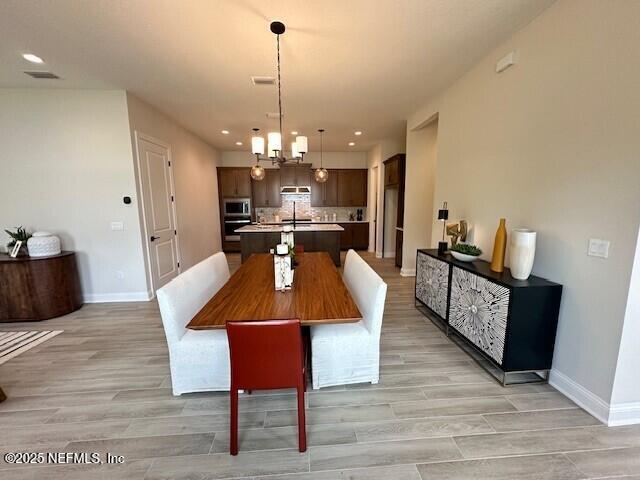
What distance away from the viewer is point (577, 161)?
1798 mm

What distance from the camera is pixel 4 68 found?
277cm

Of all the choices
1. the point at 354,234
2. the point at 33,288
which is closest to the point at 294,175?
the point at 354,234

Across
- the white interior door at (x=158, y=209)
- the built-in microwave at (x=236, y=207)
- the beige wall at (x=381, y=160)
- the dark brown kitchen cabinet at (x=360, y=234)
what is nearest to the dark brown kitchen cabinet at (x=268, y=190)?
the built-in microwave at (x=236, y=207)

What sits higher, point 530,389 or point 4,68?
point 4,68

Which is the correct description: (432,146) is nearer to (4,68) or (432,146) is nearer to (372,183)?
(372,183)

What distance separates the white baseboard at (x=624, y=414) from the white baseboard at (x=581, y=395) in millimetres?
26

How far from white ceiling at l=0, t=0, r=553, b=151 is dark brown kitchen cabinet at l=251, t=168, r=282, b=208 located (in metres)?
3.48

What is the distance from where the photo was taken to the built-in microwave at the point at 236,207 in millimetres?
7266

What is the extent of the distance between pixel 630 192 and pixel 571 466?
1530 mm

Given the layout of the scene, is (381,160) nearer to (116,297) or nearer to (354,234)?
(354,234)

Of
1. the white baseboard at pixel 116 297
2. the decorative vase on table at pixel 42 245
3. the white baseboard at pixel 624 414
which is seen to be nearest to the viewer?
the white baseboard at pixel 624 414

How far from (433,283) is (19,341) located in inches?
172

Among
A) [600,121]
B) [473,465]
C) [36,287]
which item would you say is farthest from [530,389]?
[36,287]

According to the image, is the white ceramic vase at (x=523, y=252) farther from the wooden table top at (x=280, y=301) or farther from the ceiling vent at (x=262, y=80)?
the ceiling vent at (x=262, y=80)
